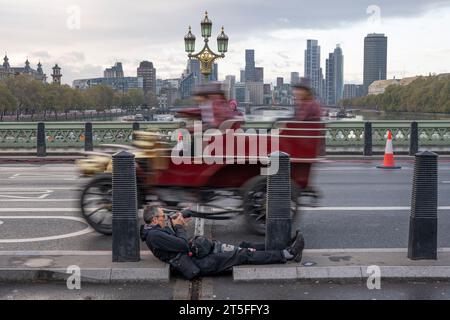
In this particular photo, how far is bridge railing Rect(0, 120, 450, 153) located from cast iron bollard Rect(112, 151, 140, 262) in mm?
15783

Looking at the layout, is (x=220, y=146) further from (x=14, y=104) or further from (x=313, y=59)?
(x=14, y=104)

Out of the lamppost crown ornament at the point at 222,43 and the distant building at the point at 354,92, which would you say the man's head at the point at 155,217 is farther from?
the distant building at the point at 354,92

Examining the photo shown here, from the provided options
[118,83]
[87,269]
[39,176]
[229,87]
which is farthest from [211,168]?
[118,83]

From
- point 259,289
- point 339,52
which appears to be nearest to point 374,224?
point 259,289

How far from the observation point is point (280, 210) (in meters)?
6.95

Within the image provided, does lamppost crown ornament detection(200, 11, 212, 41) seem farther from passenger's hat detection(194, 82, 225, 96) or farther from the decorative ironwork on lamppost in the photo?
passenger's hat detection(194, 82, 225, 96)

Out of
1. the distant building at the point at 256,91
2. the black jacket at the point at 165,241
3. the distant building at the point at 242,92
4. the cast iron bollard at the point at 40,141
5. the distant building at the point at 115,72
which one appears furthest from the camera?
the distant building at the point at 115,72

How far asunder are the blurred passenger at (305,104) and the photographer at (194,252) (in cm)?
226

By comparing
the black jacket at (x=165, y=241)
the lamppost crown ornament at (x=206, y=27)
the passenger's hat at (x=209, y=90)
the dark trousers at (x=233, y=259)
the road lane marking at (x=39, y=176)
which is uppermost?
the lamppost crown ornament at (x=206, y=27)

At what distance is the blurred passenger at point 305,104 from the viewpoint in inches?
334

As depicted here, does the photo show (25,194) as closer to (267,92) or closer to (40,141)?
(40,141)

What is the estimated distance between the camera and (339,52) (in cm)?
2761

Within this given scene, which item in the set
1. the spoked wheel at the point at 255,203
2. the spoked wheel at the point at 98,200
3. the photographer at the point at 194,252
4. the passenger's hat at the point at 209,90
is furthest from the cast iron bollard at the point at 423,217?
the spoked wheel at the point at 98,200

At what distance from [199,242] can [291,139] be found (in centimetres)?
252
